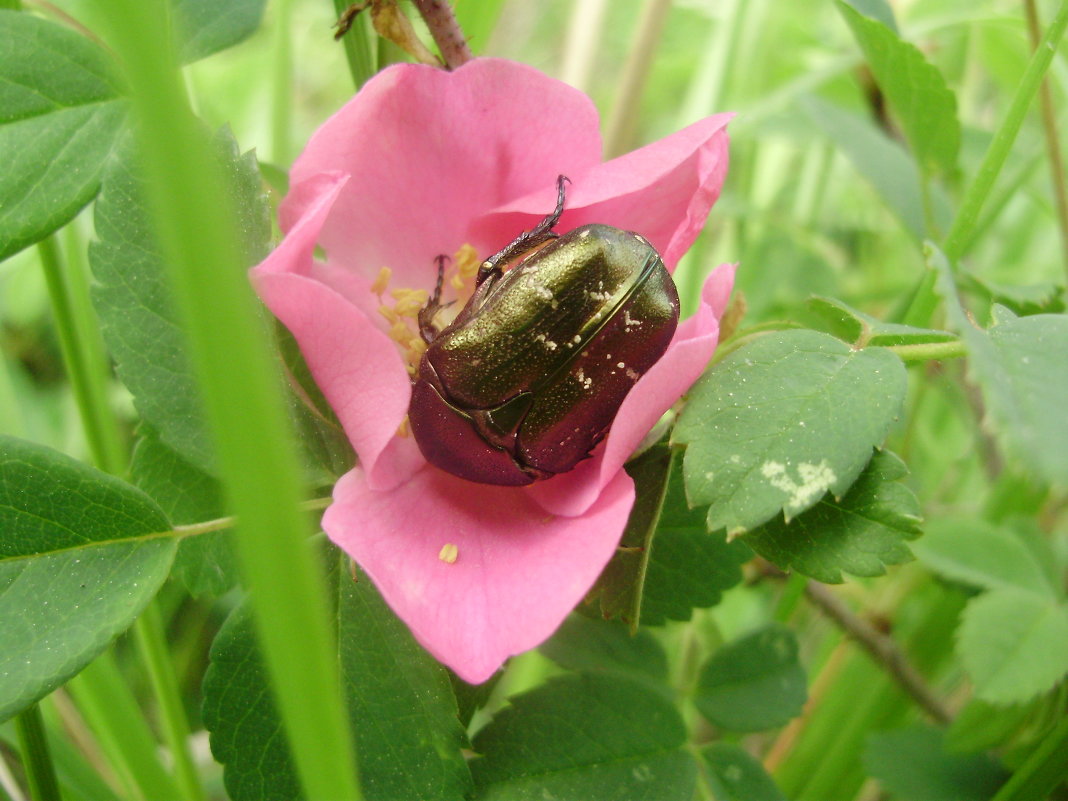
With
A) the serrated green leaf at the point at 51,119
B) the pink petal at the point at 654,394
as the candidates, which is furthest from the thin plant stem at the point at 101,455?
the pink petal at the point at 654,394

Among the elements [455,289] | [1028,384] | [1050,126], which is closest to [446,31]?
[455,289]

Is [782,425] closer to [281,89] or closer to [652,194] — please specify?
[652,194]

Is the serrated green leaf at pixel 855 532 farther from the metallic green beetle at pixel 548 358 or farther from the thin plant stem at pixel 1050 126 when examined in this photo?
the thin plant stem at pixel 1050 126

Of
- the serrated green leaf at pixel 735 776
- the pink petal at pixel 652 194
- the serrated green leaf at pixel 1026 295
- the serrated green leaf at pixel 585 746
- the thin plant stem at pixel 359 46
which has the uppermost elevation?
the thin plant stem at pixel 359 46

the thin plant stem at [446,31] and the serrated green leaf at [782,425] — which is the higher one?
the thin plant stem at [446,31]

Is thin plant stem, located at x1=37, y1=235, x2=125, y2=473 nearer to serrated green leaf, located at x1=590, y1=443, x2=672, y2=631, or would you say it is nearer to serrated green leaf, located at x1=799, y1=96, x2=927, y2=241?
serrated green leaf, located at x1=590, y1=443, x2=672, y2=631

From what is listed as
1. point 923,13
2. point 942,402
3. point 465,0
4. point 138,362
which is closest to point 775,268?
point 942,402

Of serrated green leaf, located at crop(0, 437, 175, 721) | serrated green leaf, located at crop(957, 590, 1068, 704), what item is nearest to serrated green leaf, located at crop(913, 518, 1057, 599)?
serrated green leaf, located at crop(957, 590, 1068, 704)
